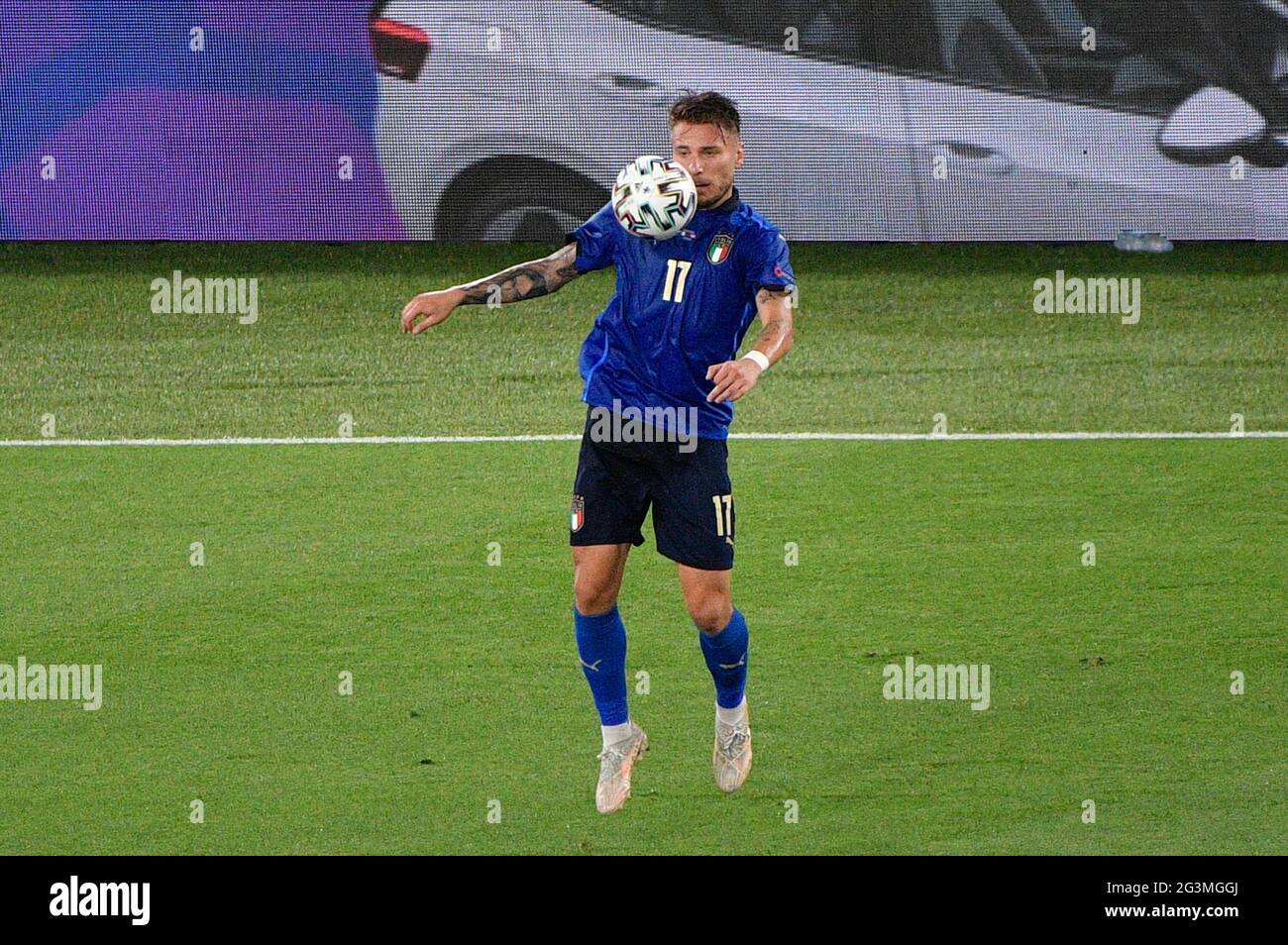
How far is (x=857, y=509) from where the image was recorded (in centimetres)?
1162

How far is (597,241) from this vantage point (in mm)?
6941

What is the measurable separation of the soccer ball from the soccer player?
0.51 ft

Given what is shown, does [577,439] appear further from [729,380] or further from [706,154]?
[729,380]

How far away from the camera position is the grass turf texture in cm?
728

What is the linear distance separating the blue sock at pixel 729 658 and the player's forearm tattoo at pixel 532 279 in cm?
139

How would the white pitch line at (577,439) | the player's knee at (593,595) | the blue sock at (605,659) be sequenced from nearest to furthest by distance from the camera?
the player's knee at (593,595) < the blue sock at (605,659) < the white pitch line at (577,439)

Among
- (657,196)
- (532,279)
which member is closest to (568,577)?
(532,279)

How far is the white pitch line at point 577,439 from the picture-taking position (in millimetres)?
13422

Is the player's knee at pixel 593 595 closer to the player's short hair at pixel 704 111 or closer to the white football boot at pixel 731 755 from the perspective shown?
the white football boot at pixel 731 755

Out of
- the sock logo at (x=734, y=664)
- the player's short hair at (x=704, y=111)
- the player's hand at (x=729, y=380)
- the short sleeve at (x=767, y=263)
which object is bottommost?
the sock logo at (x=734, y=664)

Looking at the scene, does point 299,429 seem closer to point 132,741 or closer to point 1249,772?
point 132,741

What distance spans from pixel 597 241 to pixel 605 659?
1546 millimetres

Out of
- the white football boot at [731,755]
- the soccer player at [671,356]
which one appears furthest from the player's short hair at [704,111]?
the white football boot at [731,755]

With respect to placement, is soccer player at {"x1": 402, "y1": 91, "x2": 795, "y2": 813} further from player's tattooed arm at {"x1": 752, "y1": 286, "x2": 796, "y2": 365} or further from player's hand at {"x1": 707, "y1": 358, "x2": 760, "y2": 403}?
player's hand at {"x1": 707, "y1": 358, "x2": 760, "y2": 403}
